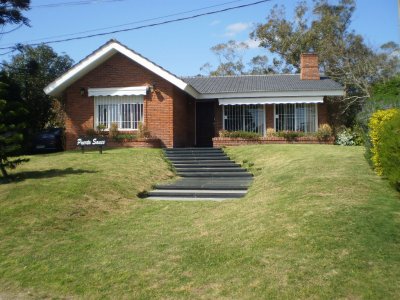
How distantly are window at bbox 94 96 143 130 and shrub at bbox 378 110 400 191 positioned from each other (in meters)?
13.6

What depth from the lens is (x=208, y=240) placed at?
6934 millimetres

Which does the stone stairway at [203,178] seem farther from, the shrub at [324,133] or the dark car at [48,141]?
the dark car at [48,141]

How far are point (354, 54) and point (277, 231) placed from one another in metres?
32.3

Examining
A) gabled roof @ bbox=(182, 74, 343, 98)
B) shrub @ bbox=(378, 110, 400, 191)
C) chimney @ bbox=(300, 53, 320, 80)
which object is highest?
chimney @ bbox=(300, 53, 320, 80)

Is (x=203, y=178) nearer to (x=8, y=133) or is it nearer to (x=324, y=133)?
(x=8, y=133)

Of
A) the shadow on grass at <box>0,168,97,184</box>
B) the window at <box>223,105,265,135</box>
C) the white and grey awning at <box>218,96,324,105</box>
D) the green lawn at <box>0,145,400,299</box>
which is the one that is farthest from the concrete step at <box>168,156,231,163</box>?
the window at <box>223,105,265,135</box>

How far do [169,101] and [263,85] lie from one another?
608cm

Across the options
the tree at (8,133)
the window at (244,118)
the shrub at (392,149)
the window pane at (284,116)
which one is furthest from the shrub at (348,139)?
the tree at (8,133)

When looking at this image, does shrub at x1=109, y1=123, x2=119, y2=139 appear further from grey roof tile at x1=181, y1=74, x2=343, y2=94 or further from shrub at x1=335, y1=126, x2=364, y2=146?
shrub at x1=335, y1=126, x2=364, y2=146

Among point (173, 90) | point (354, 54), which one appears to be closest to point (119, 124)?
point (173, 90)

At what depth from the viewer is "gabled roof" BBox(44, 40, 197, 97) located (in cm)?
1903

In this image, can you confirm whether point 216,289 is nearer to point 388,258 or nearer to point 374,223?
point 388,258

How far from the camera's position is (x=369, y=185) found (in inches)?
342

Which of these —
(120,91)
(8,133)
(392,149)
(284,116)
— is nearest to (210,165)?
(8,133)
